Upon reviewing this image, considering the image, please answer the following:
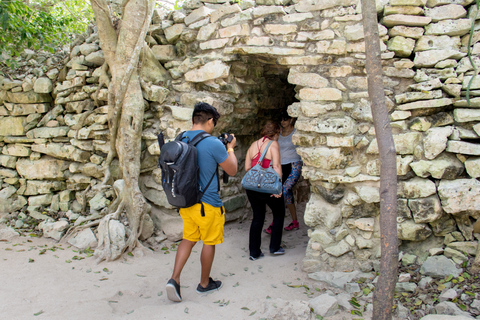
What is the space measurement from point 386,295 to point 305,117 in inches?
75.2

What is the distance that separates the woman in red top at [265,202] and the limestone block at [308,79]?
572 mm

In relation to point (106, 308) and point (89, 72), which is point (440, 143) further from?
point (89, 72)

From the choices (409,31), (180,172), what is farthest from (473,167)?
(180,172)

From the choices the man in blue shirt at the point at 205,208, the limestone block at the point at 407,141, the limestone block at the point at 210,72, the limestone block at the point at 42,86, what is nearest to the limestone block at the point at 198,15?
the limestone block at the point at 210,72

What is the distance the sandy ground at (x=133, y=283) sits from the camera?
2639mm

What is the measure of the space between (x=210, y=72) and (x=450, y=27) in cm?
242

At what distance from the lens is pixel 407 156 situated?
3.10 m

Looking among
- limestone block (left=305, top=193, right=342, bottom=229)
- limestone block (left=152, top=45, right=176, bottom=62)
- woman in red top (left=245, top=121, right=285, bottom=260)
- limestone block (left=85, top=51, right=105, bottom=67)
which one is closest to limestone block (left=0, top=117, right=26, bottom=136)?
limestone block (left=85, top=51, right=105, bottom=67)

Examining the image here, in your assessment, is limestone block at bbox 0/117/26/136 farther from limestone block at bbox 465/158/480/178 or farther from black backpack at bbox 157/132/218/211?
limestone block at bbox 465/158/480/178

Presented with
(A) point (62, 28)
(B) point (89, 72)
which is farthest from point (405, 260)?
(A) point (62, 28)

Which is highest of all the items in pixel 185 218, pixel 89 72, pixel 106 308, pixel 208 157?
pixel 89 72

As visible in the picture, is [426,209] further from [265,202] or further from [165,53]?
[165,53]

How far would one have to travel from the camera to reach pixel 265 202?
3748 millimetres

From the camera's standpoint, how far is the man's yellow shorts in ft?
8.98
